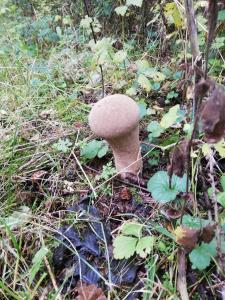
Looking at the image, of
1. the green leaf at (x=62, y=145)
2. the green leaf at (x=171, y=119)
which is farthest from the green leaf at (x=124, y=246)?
the green leaf at (x=62, y=145)

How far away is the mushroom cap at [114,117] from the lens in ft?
4.67

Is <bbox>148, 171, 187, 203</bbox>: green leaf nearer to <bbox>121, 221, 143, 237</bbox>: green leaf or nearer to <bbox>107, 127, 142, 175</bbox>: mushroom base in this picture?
<bbox>121, 221, 143, 237</bbox>: green leaf

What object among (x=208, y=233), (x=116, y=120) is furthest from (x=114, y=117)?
(x=208, y=233)

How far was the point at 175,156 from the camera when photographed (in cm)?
111

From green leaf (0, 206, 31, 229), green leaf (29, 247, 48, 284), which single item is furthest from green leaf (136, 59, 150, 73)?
green leaf (29, 247, 48, 284)

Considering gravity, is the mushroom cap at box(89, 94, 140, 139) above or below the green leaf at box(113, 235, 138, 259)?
above

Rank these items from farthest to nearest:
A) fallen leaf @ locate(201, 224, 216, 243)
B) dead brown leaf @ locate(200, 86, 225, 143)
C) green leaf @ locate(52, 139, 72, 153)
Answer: green leaf @ locate(52, 139, 72, 153), fallen leaf @ locate(201, 224, 216, 243), dead brown leaf @ locate(200, 86, 225, 143)

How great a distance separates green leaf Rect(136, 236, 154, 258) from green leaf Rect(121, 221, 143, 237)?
36 mm

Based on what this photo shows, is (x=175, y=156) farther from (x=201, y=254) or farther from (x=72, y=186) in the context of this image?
(x=72, y=186)

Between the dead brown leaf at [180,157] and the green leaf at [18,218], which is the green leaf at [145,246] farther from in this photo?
the green leaf at [18,218]

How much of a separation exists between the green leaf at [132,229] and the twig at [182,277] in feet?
0.53

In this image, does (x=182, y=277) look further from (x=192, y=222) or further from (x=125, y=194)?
(x=125, y=194)

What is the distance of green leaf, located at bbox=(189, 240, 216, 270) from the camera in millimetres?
1145

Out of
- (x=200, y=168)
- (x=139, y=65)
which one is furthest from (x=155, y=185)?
(x=139, y=65)
